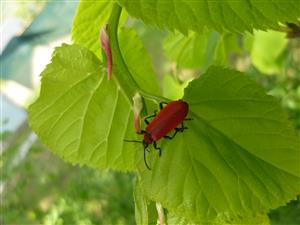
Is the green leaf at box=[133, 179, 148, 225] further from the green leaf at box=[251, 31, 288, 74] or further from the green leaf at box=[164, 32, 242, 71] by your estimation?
the green leaf at box=[251, 31, 288, 74]

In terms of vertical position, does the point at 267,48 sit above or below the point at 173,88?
below

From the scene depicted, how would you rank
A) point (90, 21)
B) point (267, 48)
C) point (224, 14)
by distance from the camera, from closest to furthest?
point (224, 14)
point (90, 21)
point (267, 48)

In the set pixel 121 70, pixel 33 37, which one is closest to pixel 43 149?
pixel 33 37

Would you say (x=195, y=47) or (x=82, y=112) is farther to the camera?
(x=195, y=47)

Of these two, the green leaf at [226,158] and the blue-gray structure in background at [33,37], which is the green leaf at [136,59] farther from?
the blue-gray structure in background at [33,37]

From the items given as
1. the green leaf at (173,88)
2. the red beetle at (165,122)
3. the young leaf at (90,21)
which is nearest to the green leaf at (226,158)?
the red beetle at (165,122)

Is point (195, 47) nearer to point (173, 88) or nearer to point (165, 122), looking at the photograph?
point (173, 88)

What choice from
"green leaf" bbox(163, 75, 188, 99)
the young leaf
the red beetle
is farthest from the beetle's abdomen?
"green leaf" bbox(163, 75, 188, 99)
